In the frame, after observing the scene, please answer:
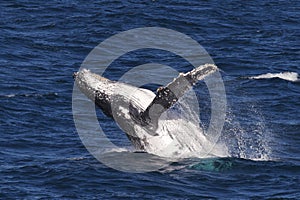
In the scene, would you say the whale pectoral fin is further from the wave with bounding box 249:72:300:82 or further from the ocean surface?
the wave with bounding box 249:72:300:82

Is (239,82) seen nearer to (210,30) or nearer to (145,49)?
(145,49)

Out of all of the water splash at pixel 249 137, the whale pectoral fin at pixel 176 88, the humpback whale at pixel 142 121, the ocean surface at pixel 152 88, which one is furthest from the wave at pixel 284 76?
the whale pectoral fin at pixel 176 88

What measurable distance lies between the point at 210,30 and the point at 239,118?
1819cm

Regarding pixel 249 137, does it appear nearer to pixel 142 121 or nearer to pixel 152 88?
pixel 142 121

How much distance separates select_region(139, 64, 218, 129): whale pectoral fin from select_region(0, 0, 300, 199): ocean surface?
2058 mm

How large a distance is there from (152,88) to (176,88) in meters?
Result: 13.5

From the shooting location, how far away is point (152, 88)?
1537 inches

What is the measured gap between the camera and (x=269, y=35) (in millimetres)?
51094

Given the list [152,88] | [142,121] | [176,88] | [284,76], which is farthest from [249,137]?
[284,76]

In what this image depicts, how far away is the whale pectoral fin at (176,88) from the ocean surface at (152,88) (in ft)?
6.75

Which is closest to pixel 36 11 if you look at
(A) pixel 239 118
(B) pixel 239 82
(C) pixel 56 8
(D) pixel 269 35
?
(C) pixel 56 8

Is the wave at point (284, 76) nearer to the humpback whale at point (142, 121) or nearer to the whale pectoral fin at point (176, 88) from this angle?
the humpback whale at point (142, 121)

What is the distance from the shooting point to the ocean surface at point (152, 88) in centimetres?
2511

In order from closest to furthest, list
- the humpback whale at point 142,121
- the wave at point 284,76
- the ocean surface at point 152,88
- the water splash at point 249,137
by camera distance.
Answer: the ocean surface at point 152,88, the humpback whale at point 142,121, the water splash at point 249,137, the wave at point 284,76
